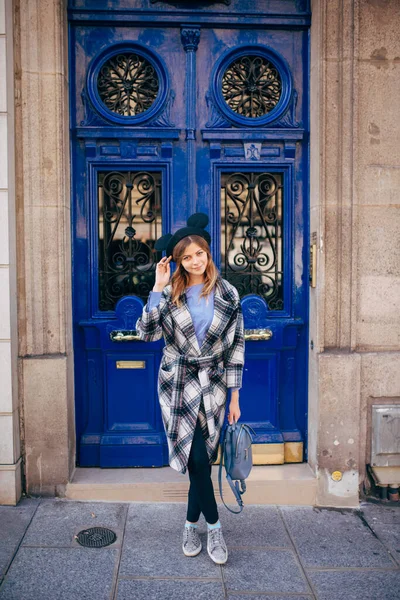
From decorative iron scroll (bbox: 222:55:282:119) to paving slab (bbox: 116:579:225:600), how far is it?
11.6ft

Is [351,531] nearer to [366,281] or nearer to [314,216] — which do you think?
[366,281]

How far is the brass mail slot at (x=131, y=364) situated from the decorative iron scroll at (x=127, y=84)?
80.5 inches

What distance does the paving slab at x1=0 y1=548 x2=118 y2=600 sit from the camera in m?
3.33

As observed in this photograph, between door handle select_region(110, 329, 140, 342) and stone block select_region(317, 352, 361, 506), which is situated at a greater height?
door handle select_region(110, 329, 140, 342)

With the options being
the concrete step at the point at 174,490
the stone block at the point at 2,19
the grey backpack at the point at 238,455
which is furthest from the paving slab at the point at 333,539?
the stone block at the point at 2,19

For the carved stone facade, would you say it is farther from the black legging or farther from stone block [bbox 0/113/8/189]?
the black legging

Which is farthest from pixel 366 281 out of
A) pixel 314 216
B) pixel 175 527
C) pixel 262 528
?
pixel 175 527

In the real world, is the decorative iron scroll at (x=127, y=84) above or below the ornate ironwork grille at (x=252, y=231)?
above

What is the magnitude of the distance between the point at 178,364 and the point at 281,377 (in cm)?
153

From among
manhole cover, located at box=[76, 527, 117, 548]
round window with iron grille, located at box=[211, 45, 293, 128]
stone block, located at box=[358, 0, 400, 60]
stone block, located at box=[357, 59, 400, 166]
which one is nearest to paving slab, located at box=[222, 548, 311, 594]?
manhole cover, located at box=[76, 527, 117, 548]

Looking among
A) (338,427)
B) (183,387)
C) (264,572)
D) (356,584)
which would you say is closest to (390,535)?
(356,584)

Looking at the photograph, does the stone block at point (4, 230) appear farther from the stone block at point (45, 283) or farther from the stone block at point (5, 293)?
the stone block at point (45, 283)

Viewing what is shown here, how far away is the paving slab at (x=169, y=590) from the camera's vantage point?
3.33 m

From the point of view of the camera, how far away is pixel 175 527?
4.16 metres
